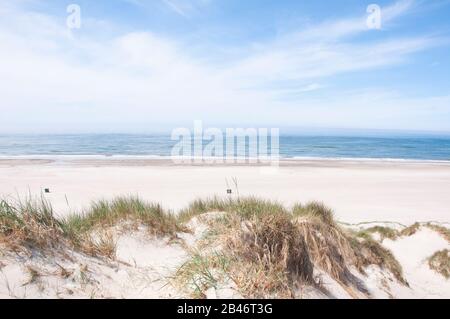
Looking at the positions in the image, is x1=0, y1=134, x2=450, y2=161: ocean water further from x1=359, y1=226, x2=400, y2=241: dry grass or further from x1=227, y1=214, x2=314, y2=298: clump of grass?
x1=227, y1=214, x2=314, y2=298: clump of grass

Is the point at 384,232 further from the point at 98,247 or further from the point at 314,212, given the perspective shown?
the point at 98,247

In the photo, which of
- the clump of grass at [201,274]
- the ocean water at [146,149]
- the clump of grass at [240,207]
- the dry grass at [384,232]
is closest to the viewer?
the clump of grass at [201,274]

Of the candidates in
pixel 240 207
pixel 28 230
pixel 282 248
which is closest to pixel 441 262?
pixel 240 207

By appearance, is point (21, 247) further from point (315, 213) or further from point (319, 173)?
point (319, 173)

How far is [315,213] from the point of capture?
21.7ft

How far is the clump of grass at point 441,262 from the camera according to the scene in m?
7.78

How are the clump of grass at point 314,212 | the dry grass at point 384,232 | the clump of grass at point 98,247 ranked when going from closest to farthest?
1. the clump of grass at point 98,247
2. the clump of grass at point 314,212
3. the dry grass at point 384,232

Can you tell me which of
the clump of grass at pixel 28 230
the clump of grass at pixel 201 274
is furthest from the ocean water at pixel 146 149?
the clump of grass at pixel 201 274

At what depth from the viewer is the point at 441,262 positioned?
7.95 metres

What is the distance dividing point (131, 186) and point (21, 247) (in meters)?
18.5

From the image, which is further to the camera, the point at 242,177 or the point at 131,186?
the point at 242,177

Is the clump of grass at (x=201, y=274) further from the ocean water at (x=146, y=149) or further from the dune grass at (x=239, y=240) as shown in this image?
the ocean water at (x=146, y=149)

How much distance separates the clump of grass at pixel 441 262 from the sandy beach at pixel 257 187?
4.96m
